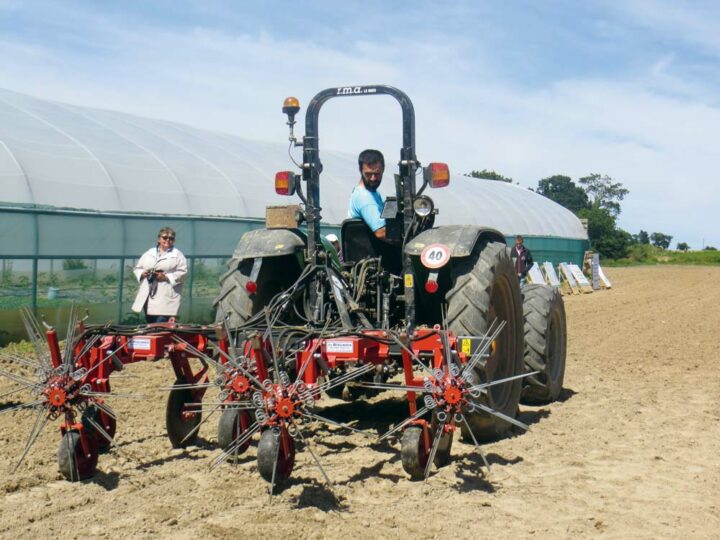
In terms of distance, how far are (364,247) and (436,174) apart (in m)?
0.76

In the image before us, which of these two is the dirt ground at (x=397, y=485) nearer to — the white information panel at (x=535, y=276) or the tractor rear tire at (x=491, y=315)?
the tractor rear tire at (x=491, y=315)

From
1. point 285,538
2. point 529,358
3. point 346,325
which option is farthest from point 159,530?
point 529,358

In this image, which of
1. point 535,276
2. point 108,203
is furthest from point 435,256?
point 535,276

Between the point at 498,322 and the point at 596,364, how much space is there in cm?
379

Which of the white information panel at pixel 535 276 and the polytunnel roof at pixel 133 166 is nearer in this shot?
the polytunnel roof at pixel 133 166

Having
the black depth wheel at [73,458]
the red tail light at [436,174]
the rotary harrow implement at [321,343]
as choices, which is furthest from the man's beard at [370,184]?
the black depth wheel at [73,458]

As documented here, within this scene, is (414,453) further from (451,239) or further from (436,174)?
(436,174)

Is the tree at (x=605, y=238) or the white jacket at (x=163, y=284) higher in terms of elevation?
the tree at (x=605, y=238)

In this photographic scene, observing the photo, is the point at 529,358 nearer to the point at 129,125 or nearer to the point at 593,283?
the point at 129,125

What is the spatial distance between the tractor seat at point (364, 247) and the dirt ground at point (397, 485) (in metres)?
1.20

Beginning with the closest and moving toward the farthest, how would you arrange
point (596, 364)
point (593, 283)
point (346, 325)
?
point (346, 325)
point (596, 364)
point (593, 283)

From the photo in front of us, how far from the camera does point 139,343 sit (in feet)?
16.3

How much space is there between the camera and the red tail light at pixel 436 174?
17.6 feet

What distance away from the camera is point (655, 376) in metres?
8.50
